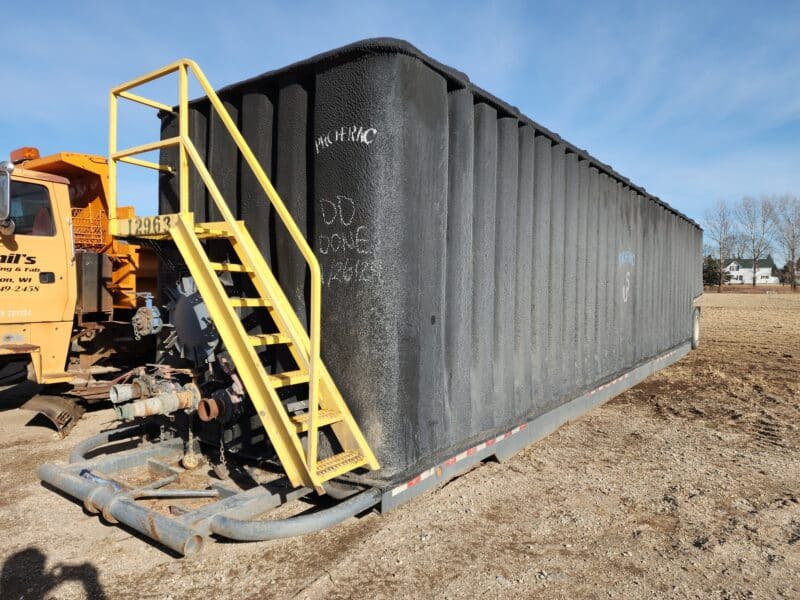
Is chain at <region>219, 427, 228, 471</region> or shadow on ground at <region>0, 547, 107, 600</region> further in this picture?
chain at <region>219, 427, 228, 471</region>

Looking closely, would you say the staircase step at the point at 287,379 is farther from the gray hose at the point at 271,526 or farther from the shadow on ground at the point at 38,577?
the shadow on ground at the point at 38,577

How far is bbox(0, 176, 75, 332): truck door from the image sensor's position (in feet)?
21.3

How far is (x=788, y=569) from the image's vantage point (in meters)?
3.55

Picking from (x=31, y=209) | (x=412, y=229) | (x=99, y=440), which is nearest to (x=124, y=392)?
(x=99, y=440)

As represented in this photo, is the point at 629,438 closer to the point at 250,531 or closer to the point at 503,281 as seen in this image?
the point at 503,281

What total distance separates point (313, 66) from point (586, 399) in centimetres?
485

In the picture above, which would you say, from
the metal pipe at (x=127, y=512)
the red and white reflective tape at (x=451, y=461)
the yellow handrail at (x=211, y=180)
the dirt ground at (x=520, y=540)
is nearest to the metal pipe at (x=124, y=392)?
the metal pipe at (x=127, y=512)

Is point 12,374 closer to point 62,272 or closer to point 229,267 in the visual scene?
point 62,272

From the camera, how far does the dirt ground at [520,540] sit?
11.0 feet

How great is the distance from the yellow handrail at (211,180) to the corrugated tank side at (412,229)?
27 cm

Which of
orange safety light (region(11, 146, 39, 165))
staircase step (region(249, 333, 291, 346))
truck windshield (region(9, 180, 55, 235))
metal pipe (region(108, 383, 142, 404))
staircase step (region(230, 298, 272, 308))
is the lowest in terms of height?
metal pipe (region(108, 383, 142, 404))

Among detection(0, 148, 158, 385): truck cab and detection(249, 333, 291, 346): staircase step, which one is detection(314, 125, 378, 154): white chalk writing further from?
detection(0, 148, 158, 385): truck cab

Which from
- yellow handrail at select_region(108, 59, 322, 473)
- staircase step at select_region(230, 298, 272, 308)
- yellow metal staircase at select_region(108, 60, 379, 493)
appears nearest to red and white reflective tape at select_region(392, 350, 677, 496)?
yellow metal staircase at select_region(108, 60, 379, 493)

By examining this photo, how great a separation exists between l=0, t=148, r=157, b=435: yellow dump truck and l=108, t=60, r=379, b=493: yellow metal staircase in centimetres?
213
